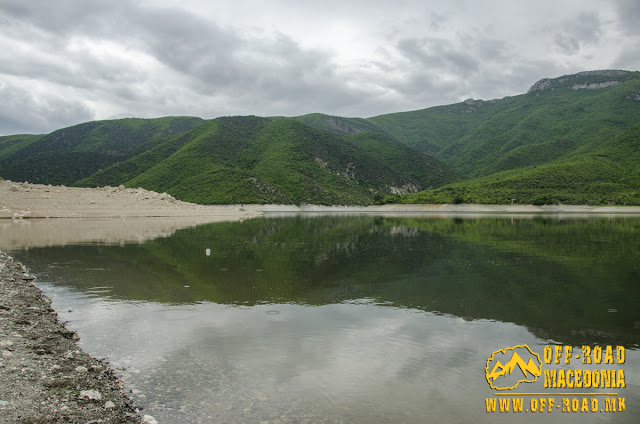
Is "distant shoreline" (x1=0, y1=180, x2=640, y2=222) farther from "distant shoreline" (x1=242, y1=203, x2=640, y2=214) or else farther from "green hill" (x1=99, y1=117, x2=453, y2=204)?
"green hill" (x1=99, y1=117, x2=453, y2=204)

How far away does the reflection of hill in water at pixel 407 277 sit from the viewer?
10758 millimetres

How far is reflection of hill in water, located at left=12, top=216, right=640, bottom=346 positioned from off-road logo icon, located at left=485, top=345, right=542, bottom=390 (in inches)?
57.5

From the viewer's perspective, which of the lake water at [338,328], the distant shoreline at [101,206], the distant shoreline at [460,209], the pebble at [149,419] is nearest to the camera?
the pebble at [149,419]

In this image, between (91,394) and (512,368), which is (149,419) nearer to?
(91,394)

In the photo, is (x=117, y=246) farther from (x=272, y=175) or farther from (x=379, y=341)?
(x=272, y=175)

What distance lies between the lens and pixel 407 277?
15.6 metres

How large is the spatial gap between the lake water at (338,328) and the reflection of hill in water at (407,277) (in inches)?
3.1

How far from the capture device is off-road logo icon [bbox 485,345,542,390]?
22.2 ft

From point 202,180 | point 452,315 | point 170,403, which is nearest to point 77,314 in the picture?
point 170,403

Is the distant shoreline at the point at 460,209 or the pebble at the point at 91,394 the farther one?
the distant shoreline at the point at 460,209

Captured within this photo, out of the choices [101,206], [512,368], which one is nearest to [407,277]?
[512,368]

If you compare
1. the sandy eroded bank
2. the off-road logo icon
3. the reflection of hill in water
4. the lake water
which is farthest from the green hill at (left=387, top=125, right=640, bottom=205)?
the off-road logo icon

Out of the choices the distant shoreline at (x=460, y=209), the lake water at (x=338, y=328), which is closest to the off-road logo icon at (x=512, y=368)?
the lake water at (x=338, y=328)

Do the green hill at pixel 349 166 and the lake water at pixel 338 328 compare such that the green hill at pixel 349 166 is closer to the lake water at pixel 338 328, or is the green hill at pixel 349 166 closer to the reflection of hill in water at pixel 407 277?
the reflection of hill in water at pixel 407 277
